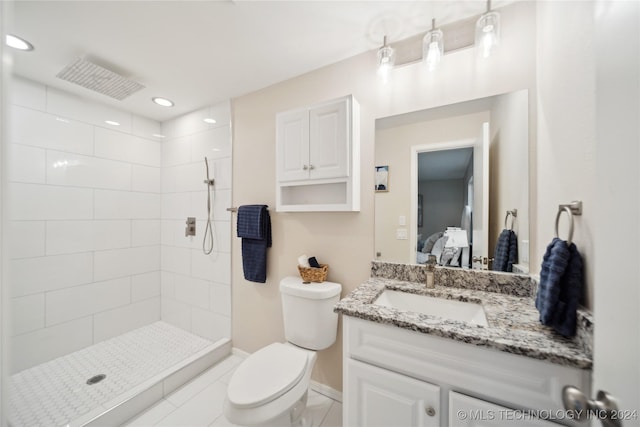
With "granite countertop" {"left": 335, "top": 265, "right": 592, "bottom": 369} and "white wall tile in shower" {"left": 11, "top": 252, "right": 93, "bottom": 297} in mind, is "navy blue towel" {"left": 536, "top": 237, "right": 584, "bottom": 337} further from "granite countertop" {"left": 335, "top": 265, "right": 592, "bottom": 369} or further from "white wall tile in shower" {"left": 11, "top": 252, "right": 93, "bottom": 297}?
"white wall tile in shower" {"left": 11, "top": 252, "right": 93, "bottom": 297}

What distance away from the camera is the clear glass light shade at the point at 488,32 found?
1.09 metres

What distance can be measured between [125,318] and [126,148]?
1.61 metres

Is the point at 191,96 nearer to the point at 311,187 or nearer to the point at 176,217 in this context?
the point at 176,217

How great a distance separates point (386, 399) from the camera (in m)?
0.92

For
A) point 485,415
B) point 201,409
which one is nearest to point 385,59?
point 485,415

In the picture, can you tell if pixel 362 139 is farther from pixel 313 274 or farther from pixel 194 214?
pixel 194 214

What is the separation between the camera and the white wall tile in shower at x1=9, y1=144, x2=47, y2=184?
173cm

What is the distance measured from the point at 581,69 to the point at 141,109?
296cm

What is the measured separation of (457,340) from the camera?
80cm

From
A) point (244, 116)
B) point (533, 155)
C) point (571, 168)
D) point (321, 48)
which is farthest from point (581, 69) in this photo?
point (244, 116)

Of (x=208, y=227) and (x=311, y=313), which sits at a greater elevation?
(x=208, y=227)

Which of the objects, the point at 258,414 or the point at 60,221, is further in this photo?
the point at 60,221

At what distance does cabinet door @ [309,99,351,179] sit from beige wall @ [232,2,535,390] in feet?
0.54

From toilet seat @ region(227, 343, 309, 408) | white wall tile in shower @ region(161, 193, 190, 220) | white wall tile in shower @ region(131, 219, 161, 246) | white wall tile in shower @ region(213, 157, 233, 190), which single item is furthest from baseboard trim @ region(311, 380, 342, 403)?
white wall tile in shower @ region(131, 219, 161, 246)
